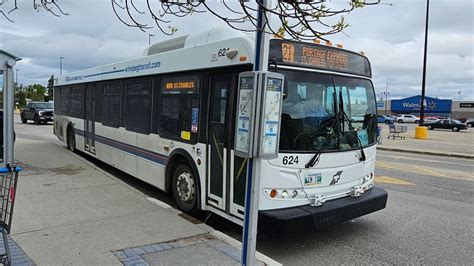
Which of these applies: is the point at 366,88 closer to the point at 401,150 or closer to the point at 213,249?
the point at 213,249

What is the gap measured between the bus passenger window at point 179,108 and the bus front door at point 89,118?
13.5 feet

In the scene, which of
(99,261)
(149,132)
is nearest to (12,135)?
(99,261)

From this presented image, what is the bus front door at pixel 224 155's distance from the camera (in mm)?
4824

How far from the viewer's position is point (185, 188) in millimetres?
5949

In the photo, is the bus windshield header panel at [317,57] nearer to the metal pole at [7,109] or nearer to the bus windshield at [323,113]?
the bus windshield at [323,113]

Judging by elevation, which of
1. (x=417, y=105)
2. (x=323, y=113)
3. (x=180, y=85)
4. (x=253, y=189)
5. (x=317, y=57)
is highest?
(x=417, y=105)

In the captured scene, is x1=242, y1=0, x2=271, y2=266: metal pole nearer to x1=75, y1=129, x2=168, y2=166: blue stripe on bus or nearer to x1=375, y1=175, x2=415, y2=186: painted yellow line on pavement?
x1=75, y1=129, x2=168, y2=166: blue stripe on bus

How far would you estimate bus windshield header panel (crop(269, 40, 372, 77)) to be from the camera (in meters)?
4.52

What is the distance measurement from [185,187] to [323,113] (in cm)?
246

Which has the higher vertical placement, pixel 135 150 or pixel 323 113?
pixel 323 113

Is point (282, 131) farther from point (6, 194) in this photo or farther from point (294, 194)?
point (6, 194)

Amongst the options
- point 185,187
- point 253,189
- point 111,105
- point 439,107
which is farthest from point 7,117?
point 439,107

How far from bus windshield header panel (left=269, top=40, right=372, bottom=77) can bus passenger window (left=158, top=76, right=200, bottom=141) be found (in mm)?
1585

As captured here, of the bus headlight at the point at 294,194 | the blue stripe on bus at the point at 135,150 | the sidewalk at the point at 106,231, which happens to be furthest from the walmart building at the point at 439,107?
the bus headlight at the point at 294,194
